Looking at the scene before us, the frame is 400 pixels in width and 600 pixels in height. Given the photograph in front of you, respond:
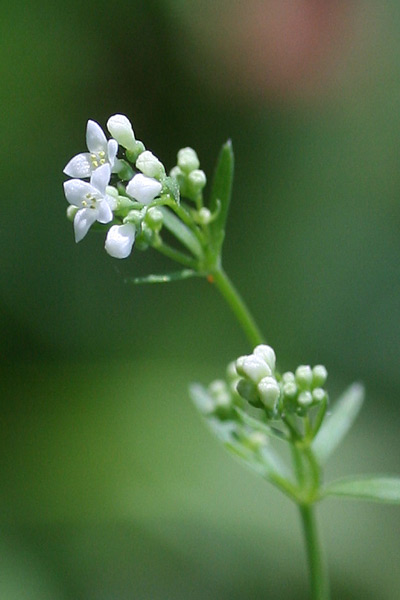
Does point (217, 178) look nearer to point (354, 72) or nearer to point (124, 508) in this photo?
point (124, 508)

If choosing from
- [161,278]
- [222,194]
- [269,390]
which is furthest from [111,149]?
[269,390]

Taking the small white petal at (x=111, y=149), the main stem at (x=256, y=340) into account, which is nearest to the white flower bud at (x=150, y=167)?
the small white petal at (x=111, y=149)

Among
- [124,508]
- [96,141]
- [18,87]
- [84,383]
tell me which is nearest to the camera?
[96,141]

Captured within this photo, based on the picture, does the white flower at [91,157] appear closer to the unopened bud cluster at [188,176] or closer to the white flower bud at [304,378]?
the unopened bud cluster at [188,176]

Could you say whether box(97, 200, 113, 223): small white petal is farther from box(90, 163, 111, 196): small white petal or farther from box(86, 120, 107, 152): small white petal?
box(86, 120, 107, 152): small white petal

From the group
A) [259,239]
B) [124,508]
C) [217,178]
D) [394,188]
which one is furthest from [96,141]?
[394,188]

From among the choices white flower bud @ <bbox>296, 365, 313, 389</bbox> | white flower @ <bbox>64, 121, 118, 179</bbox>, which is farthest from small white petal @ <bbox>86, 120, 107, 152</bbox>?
white flower bud @ <bbox>296, 365, 313, 389</bbox>
